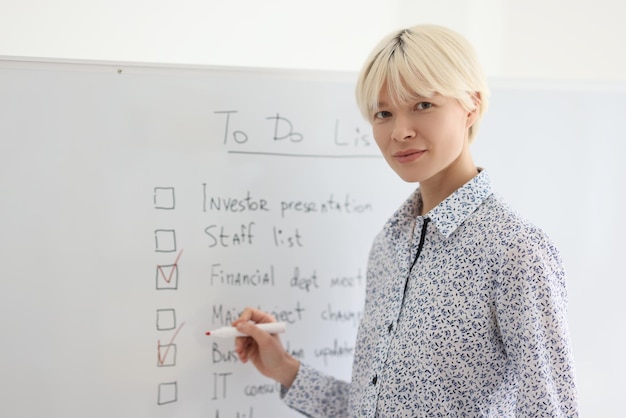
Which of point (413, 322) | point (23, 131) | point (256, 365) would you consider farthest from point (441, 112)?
point (23, 131)

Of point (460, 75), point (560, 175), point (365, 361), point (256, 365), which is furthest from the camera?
point (560, 175)

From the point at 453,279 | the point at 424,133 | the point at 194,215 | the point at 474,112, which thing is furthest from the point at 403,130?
→ the point at 194,215

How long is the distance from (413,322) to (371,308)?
146mm

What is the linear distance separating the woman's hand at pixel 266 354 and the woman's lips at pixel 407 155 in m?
0.44

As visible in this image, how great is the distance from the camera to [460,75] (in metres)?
0.99

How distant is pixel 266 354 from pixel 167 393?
0.21 metres

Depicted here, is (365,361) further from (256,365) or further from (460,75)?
(460,75)

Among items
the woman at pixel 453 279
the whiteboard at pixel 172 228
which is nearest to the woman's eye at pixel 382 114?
the woman at pixel 453 279

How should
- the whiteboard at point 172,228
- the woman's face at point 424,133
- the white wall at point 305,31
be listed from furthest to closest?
1. the white wall at point 305,31
2. the whiteboard at point 172,228
3. the woman's face at point 424,133

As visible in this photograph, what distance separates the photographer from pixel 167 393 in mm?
1248

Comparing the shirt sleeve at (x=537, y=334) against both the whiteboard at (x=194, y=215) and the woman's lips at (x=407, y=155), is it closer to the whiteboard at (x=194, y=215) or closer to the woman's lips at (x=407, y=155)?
the woman's lips at (x=407, y=155)

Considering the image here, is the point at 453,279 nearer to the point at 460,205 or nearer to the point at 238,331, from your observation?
the point at 460,205

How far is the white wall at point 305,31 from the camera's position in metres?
1.28

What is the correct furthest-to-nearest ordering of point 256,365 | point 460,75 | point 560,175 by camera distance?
point 560,175, point 256,365, point 460,75
